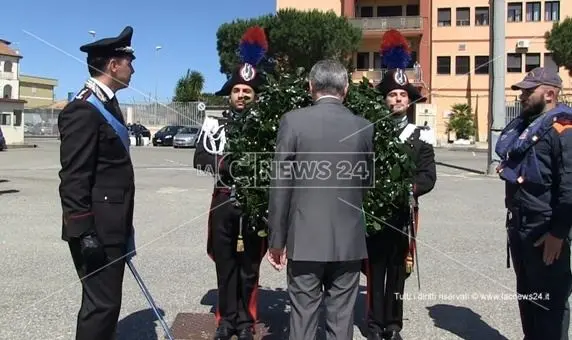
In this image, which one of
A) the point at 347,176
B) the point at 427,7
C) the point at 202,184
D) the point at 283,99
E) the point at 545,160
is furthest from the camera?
the point at 427,7

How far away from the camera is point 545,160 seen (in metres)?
3.96

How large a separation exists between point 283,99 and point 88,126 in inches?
57.6

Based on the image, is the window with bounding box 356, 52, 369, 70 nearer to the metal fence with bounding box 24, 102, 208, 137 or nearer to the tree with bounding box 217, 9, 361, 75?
the tree with bounding box 217, 9, 361, 75

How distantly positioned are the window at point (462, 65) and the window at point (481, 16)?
3.10 m

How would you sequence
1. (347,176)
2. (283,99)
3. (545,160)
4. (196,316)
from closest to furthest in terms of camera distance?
(347,176) → (545,160) → (283,99) → (196,316)

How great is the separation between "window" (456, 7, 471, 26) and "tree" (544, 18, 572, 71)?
702 cm

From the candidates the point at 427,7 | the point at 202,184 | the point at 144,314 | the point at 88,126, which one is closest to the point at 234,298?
the point at 144,314

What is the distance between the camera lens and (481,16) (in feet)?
168

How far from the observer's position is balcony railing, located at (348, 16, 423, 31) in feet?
165

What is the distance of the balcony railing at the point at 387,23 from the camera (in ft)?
165

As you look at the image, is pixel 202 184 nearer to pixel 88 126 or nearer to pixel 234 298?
pixel 234 298

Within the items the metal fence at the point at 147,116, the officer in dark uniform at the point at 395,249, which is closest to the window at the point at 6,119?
the metal fence at the point at 147,116

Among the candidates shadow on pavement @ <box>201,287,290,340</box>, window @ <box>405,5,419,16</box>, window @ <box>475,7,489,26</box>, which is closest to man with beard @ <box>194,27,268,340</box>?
shadow on pavement @ <box>201,287,290,340</box>

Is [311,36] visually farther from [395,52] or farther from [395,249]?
[395,249]
